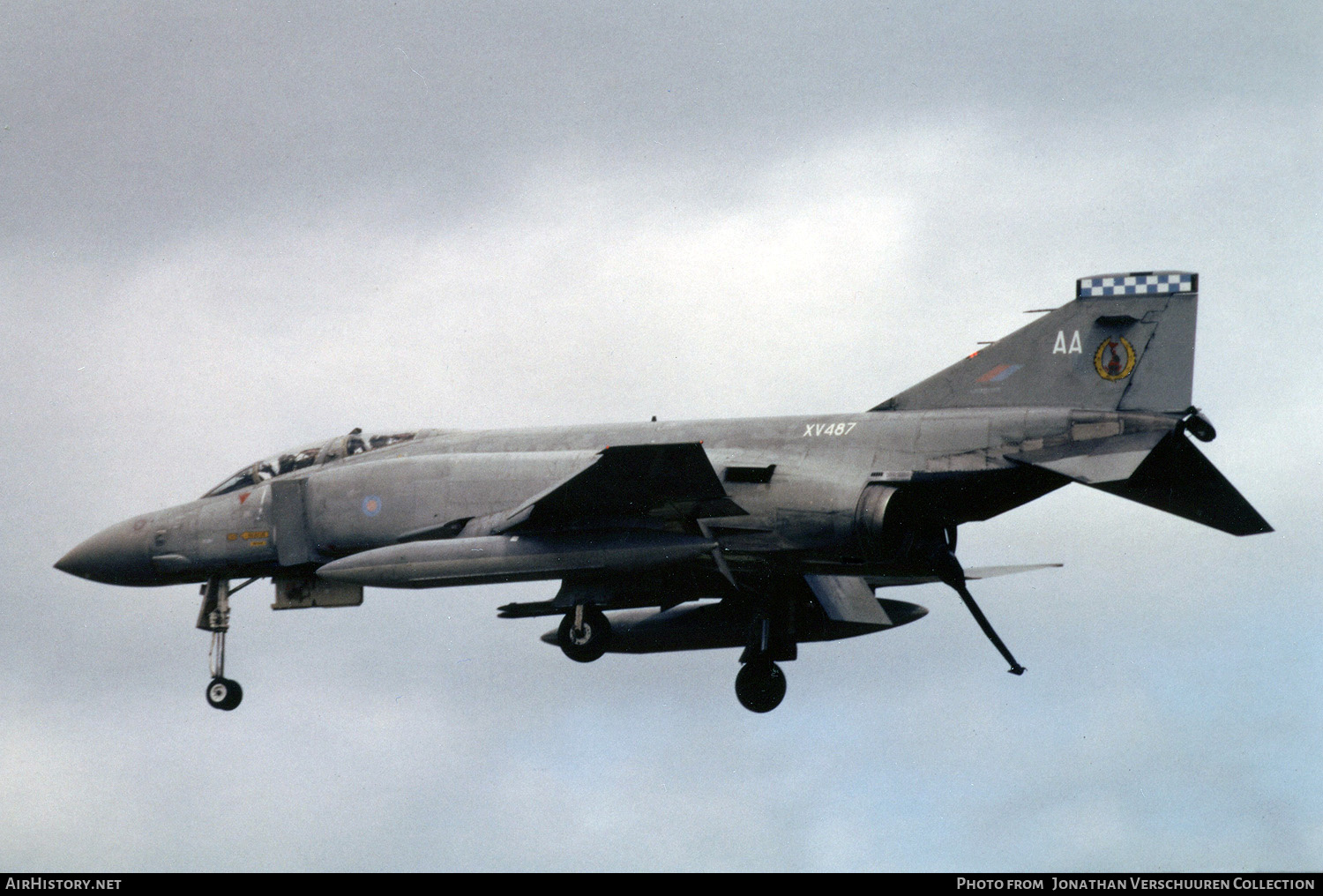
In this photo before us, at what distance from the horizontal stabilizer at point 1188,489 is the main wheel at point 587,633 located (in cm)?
634

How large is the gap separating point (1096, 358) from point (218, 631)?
1202 cm

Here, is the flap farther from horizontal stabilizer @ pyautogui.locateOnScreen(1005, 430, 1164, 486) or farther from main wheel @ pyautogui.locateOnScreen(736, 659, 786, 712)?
main wheel @ pyautogui.locateOnScreen(736, 659, 786, 712)

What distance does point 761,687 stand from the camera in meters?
22.9

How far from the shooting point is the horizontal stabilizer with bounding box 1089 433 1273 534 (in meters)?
18.7

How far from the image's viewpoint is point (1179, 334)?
1914cm

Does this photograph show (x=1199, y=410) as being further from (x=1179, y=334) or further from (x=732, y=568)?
(x=732, y=568)

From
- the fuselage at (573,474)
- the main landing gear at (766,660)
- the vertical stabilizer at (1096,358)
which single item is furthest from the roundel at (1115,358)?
the main landing gear at (766,660)

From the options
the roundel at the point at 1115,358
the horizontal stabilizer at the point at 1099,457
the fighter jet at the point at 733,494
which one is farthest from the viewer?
the roundel at the point at 1115,358

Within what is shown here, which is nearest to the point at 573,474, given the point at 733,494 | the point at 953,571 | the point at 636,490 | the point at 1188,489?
the point at 636,490

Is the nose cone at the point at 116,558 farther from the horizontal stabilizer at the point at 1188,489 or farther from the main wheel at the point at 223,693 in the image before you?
the horizontal stabilizer at the point at 1188,489

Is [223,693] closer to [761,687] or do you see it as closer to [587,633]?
[587,633]

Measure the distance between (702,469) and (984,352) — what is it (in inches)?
158

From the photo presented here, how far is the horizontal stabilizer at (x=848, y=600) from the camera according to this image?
74.2 feet

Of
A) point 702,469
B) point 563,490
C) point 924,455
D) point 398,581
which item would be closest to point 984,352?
point 924,455
